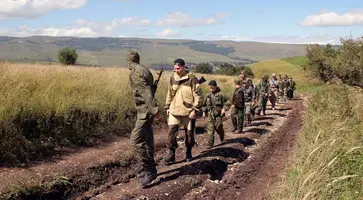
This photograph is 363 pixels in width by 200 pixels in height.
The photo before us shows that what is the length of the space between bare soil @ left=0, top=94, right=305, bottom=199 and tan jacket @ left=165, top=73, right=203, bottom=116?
118cm

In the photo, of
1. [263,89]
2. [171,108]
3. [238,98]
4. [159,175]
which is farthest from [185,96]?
[263,89]

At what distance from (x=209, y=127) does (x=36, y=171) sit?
14.8 feet

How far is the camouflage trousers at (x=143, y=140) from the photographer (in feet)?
20.8

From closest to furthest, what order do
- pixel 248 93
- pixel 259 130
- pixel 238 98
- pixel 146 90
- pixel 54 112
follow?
1. pixel 146 90
2. pixel 54 112
3. pixel 238 98
4. pixel 259 130
5. pixel 248 93

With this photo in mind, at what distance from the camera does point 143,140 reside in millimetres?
6387

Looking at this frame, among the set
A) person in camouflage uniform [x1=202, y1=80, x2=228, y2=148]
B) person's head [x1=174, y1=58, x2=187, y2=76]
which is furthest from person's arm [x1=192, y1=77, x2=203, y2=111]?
person in camouflage uniform [x1=202, y1=80, x2=228, y2=148]

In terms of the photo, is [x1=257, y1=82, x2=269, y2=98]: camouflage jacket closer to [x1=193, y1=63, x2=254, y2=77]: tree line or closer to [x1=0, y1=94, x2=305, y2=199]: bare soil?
[x1=0, y1=94, x2=305, y2=199]: bare soil

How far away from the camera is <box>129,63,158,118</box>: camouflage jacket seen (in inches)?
249

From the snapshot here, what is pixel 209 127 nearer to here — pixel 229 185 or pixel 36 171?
pixel 229 185

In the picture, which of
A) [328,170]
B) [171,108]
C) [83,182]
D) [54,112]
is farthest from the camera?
[54,112]

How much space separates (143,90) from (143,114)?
1.35 feet

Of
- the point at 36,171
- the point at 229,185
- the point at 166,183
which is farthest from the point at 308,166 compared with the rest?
the point at 36,171

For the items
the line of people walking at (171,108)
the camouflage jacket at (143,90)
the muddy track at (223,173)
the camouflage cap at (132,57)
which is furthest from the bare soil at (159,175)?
the camouflage cap at (132,57)

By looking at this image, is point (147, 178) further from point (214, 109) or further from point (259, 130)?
point (259, 130)
